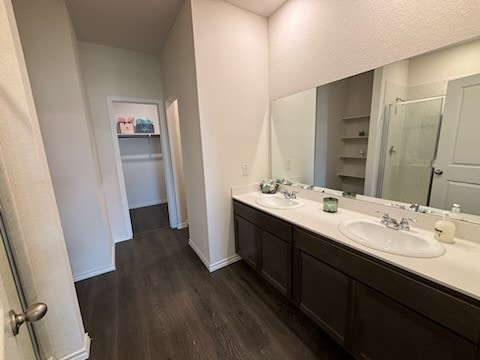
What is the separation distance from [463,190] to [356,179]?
0.61 m

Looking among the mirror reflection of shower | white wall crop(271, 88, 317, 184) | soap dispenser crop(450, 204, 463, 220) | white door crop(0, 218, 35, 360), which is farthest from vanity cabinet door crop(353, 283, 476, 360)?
white door crop(0, 218, 35, 360)

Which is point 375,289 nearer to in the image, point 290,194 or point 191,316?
point 290,194

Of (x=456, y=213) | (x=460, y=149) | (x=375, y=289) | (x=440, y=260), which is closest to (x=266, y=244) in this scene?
(x=375, y=289)

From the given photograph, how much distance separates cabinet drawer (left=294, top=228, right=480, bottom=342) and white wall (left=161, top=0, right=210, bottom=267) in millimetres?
1386

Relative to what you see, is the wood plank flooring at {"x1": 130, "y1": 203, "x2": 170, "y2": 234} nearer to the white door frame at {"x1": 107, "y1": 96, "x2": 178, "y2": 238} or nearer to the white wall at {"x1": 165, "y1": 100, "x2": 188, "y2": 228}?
the white door frame at {"x1": 107, "y1": 96, "x2": 178, "y2": 238}

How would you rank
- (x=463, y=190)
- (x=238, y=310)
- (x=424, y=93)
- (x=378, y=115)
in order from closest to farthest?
1. (x=463, y=190)
2. (x=424, y=93)
3. (x=378, y=115)
4. (x=238, y=310)

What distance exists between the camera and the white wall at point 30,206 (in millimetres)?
963

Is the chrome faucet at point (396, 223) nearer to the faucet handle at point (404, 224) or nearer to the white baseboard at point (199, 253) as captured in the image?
the faucet handle at point (404, 224)

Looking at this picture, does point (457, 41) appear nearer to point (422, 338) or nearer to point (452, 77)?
point (452, 77)

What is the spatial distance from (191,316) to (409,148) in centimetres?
210

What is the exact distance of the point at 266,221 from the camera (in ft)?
5.90

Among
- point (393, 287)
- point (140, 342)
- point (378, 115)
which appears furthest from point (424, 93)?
point (140, 342)

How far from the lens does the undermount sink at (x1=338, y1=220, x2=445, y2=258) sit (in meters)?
1.02

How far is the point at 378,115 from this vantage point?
1.50m
